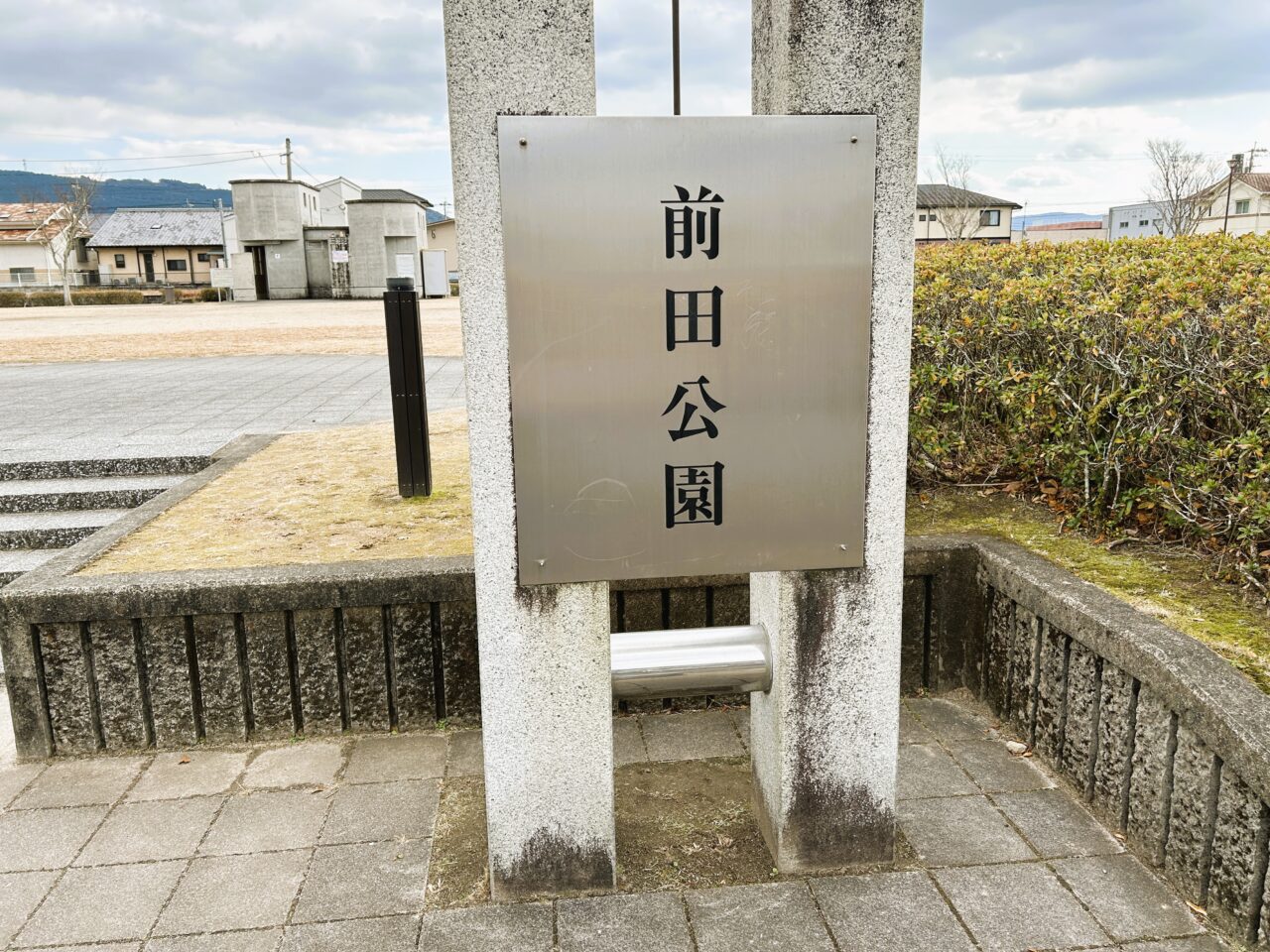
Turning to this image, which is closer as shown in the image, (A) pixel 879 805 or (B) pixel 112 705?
(A) pixel 879 805

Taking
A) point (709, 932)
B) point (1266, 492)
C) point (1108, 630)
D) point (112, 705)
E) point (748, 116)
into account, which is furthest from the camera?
point (112, 705)

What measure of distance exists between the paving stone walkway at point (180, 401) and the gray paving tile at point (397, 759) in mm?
3763

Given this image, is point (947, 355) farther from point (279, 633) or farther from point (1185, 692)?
point (279, 633)

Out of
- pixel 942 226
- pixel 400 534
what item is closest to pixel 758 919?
pixel 400 534

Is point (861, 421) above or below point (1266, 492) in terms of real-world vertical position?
above

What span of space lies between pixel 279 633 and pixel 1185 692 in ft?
9.49

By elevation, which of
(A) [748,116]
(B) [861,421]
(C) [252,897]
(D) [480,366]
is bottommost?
(C) [252,897]

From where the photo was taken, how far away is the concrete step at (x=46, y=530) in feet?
18.0

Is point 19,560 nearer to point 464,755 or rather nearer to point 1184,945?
point 464,755

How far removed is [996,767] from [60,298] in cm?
5089

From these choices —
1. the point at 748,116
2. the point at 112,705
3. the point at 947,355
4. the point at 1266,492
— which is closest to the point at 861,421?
the point at 748,116

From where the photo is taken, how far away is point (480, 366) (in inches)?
92.7

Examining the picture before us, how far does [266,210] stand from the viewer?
3925 centimetres

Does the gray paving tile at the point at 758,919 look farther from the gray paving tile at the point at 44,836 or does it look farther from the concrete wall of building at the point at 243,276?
the concrete wall of building at the point at 243,276
